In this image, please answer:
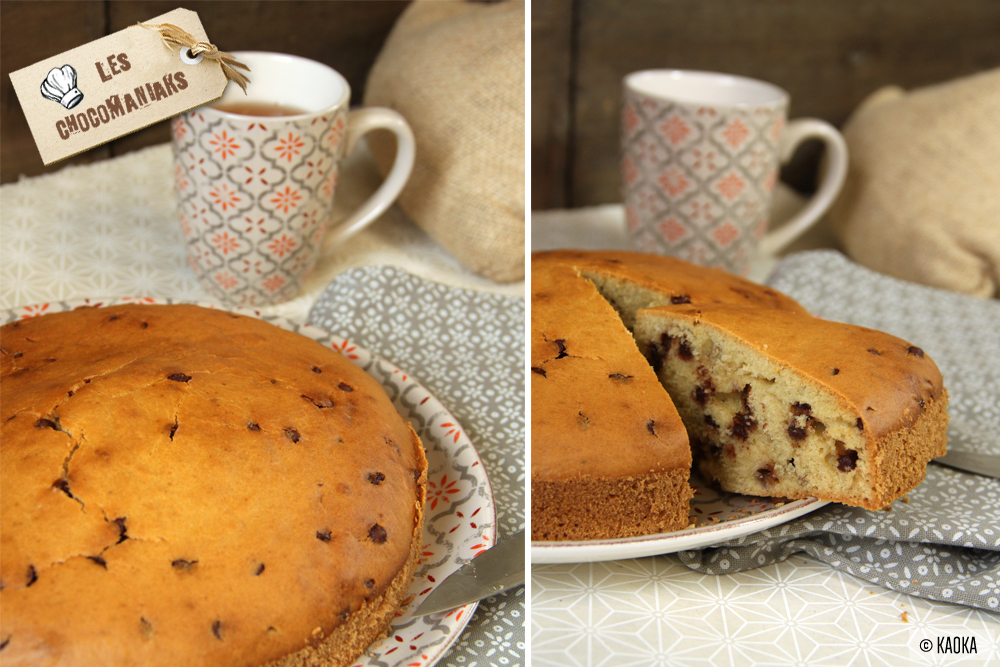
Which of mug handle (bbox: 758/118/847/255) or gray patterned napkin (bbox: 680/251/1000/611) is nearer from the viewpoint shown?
gray patterned napkin (bbox: 680/251/1000/611)

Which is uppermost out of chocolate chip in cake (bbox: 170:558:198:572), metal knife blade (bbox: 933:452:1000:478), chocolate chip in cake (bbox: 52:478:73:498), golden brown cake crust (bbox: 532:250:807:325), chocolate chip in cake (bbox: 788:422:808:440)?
golden brown cake crust (bbox: 532:250:807:325)

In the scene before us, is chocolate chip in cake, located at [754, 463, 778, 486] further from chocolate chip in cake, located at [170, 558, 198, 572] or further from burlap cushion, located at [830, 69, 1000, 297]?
burlap cushion, located at [830, 69, 1000, 297]

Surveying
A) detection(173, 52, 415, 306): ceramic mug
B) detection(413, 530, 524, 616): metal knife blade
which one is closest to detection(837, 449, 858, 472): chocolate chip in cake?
detection(413, 530, 524, 616): metal knife blade

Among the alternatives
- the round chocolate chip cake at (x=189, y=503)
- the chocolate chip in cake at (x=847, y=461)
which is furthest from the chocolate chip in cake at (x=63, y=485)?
the chocolate chip in cake at (x=847, y=461)

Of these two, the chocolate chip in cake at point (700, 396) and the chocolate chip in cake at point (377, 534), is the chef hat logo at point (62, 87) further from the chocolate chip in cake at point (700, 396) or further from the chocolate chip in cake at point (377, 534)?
the chocolate chip in cake at point (700, 396)

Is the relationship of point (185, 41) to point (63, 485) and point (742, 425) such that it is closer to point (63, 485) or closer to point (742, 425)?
point (63, 485)
